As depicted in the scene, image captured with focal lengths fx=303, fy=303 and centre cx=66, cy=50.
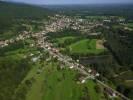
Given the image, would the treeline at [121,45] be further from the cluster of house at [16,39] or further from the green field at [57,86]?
the cluster of house at [16,39]

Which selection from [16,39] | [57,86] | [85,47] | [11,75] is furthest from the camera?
[16,39]

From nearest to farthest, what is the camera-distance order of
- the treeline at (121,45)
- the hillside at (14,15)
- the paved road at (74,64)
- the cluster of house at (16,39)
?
the paved road at (74,64) → the treeline at (121,45) → the cluster of house at (16,39) → the hillside at (14,15)

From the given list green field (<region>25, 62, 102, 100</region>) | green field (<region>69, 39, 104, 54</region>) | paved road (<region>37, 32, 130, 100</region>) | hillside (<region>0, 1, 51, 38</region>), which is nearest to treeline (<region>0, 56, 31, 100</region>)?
green field (<region>25, 62, 102, 100</region>)

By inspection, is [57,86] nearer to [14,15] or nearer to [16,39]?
[16,39]

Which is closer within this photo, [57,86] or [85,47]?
[57,86]

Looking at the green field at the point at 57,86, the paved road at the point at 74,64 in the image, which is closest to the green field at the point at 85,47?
the paved road at the point at 74,64

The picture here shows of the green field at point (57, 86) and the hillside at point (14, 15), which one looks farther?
the hillside at point (14, 15)

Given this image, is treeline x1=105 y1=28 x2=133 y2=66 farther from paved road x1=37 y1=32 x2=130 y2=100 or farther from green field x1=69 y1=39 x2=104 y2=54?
paved road x1=37 y1=32 x2=130 y2=100

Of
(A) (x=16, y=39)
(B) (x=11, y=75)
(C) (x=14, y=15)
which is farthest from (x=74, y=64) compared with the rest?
(C) (x=14, y=15)
